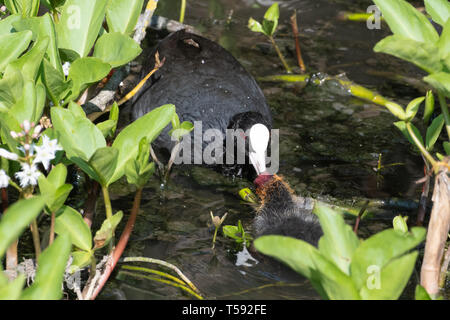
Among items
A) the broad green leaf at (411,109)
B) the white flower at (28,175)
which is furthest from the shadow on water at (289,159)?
the broad green leaf at (411,109)

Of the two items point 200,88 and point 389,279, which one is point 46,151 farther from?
point 200,88

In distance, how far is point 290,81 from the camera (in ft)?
14.9

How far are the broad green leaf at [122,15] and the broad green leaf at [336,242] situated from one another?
1.46 metres

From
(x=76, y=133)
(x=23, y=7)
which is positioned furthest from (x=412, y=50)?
(x=23, y=7)

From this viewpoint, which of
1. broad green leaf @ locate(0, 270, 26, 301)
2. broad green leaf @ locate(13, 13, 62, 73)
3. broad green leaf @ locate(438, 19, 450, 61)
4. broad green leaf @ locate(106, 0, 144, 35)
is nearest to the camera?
broad green leaf @ locate(0, 270, 26, 301)

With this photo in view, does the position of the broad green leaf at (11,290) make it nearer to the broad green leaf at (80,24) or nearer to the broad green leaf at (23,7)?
the broad green leaf at (80,24)

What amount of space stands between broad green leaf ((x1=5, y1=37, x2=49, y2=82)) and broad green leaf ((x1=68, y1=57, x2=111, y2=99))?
0.64 feet

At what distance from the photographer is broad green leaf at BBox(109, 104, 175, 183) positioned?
7.57 feet

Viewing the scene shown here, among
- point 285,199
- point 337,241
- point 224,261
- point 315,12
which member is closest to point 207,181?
point 285,199

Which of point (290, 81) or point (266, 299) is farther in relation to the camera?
point (290, 81)

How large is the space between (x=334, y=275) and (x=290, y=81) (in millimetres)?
2942

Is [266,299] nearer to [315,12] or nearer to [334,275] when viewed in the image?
[334,275]

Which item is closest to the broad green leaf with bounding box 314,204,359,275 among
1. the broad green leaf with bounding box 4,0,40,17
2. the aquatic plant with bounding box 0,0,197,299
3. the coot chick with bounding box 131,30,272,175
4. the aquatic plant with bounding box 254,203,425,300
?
the aquatic plant with bounding box 254,203,425,300

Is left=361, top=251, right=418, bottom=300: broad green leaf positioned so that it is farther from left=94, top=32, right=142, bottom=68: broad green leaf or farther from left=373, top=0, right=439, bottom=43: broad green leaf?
left=94, top=32, right=142, bottom=68: broad green leaf
